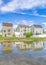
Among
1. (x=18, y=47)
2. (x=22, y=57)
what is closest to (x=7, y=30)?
(x=18, y=47)

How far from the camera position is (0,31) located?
8.04m

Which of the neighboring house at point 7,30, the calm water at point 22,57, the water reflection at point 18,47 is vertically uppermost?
the neighboring house at point 7,30

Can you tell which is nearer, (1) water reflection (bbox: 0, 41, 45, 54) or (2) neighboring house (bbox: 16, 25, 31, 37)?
(1) water reflection (bbox: 0, 41, 45, 54)

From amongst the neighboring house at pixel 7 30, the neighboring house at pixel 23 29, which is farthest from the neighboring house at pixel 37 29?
the neighboring house at pixel 7 30

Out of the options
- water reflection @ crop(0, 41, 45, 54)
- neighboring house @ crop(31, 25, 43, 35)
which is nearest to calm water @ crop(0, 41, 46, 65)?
water reflection @ crop(0, 41, 45, 54)

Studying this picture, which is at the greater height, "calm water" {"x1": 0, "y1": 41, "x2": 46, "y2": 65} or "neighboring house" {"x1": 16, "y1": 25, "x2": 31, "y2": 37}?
"neighboring house" {"x1": 16, "y1": 25, "x2": 31, "y2": 37}

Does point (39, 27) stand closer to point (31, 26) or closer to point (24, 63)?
point (31, 26)

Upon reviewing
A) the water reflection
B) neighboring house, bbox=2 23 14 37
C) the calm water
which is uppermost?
neighboring house, bbox=2 23 14 37

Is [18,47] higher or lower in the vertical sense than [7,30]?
lower

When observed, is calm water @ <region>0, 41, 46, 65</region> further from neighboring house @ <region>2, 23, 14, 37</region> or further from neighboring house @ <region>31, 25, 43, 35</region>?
neighboring house @ <region>31, 25, 43, 35</region>

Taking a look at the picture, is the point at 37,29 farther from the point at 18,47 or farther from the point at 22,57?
the point at 22,57

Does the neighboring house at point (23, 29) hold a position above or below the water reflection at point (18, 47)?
above

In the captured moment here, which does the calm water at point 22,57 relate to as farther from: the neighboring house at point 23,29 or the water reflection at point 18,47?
the neighboring house at point 23,29

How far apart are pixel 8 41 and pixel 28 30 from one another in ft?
4.05
